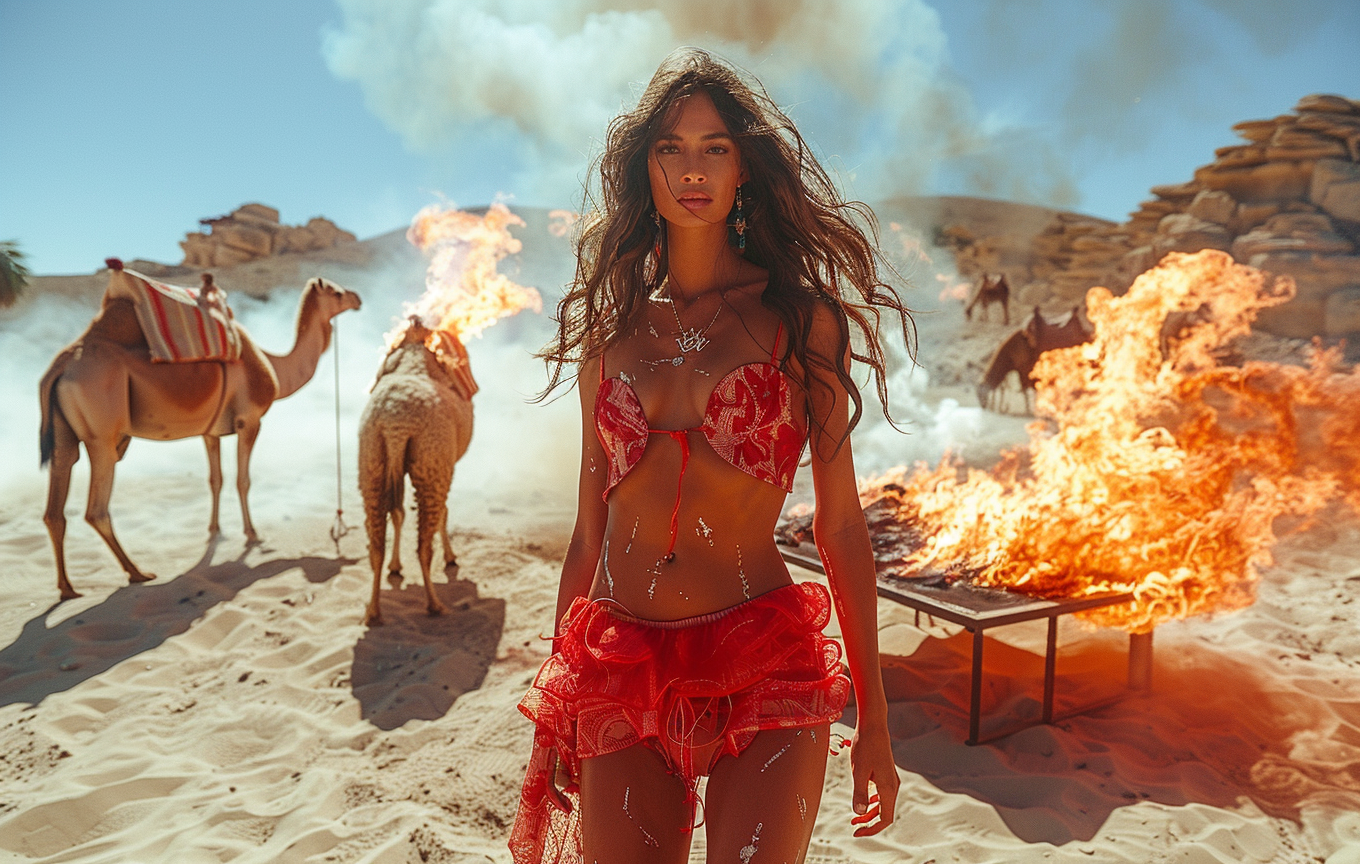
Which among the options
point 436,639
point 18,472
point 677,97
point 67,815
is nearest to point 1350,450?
point 677,97

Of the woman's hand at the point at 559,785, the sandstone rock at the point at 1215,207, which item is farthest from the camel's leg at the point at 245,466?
the sandstone rock at the point at 1215,207

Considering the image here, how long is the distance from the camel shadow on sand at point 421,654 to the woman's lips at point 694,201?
12.0 ft

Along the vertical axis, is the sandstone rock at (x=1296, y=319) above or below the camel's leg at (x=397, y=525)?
above

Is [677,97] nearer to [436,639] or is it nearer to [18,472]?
[436,639]

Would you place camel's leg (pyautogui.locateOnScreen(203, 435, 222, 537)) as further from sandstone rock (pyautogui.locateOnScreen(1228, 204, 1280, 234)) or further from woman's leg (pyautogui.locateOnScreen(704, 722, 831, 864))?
sandstone rock (pyautogui.locateOnScreen(1228, 204, 1280, 234))

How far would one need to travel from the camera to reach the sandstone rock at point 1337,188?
18859 mm

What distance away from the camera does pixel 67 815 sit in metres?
3.50

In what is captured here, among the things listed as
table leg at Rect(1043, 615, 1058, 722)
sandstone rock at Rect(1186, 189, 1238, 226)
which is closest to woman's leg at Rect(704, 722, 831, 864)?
table leg at Rect(1043, 615, 1058, 722)

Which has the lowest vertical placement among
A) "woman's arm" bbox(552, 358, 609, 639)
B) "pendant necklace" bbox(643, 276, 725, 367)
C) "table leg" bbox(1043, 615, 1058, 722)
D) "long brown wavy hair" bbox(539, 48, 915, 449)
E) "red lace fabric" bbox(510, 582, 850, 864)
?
"table leg" bbox(1043, 615, 1058, 722)

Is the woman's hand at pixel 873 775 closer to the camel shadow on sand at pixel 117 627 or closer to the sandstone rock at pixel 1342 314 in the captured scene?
the camel shadow on sand at pixel 117 627

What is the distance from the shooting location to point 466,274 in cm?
707

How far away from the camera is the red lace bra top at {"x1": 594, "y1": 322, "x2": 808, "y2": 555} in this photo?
1.81m

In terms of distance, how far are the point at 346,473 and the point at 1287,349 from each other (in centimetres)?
1620

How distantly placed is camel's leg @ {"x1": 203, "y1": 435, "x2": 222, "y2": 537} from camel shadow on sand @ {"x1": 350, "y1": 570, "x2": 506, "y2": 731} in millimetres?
2560
